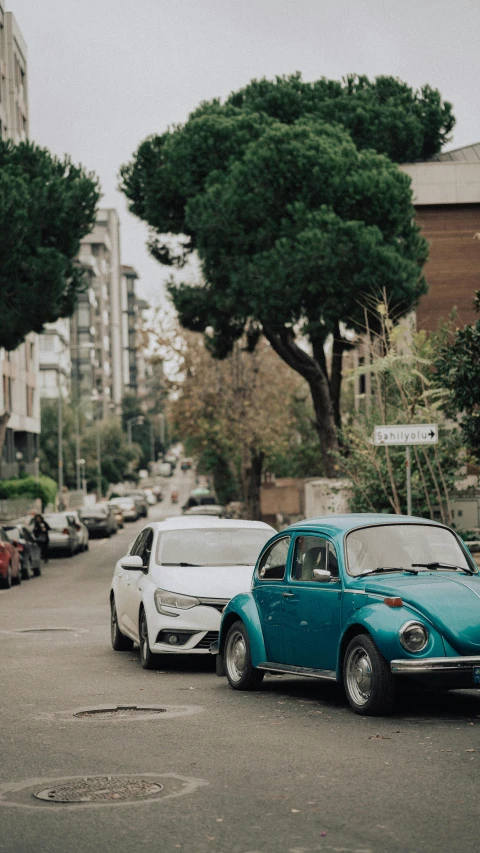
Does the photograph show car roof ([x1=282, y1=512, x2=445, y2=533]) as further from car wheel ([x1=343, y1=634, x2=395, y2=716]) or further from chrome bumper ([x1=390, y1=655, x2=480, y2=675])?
chrome bumper ([x1=390, y1=655, x2=480, y2=675])

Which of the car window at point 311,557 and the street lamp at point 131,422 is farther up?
the street lamp at point 131,422

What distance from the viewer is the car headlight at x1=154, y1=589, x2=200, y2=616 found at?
13.5 m

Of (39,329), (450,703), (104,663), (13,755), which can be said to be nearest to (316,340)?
(39,329)

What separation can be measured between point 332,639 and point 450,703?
1.16 meters

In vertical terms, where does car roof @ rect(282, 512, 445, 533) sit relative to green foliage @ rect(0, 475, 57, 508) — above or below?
below

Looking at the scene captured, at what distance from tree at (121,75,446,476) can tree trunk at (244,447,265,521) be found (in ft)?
44.6

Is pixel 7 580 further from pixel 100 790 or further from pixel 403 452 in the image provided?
pixel 100 790

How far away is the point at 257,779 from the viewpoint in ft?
25.0

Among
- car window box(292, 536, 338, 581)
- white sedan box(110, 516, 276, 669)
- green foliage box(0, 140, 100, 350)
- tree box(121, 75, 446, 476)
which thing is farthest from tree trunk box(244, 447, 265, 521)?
car window box(292, 536, 338, 581)

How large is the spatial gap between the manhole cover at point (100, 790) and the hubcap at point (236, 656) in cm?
A: 421


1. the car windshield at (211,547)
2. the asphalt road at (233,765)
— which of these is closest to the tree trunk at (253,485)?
the car windshield at (211,547)

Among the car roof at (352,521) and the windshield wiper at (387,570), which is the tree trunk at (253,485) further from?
the windshield wiper at (387,570)

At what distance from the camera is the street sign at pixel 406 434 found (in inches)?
765

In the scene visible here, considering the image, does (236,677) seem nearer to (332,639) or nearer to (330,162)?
(332,639)
